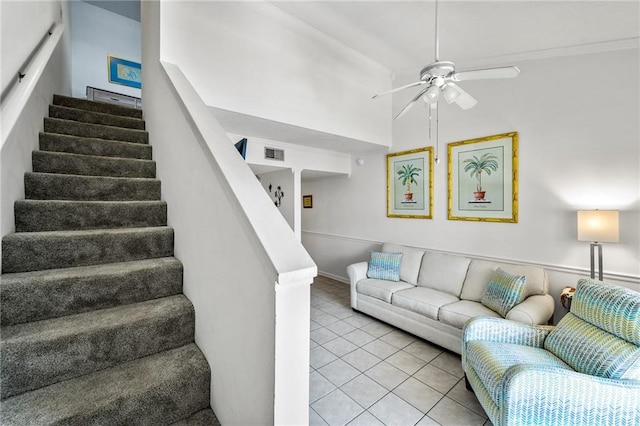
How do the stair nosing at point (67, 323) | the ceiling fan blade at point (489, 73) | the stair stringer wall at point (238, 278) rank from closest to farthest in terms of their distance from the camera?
the stair stringer wall at point (238, 278)
the stair nosing at point (67, 323)
the ceiling fan blade at point (489, 73)

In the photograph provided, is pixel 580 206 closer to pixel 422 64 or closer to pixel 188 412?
pixel 422 64

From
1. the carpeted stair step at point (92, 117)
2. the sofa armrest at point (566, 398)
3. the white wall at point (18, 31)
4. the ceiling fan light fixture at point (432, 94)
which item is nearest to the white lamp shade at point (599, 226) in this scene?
the sofa armrest at point (566, 398)

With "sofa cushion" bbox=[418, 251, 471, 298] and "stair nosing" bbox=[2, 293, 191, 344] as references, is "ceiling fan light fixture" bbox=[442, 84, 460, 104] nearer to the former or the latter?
"sofa cushion" bbox=[418, 251, 471, 298]

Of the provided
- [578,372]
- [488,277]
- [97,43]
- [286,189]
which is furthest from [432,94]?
[97,43]

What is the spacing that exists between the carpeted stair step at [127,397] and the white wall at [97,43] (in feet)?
15.6

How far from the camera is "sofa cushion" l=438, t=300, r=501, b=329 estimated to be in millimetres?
2570

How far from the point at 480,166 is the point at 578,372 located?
2.39 meters

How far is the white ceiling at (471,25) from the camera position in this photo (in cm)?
220

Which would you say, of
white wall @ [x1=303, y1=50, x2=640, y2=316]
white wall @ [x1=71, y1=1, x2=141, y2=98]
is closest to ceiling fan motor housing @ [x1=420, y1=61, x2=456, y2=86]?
white wall @ [x1=303, y1=50, x2=640, y2=316]

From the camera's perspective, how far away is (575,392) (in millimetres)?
1363

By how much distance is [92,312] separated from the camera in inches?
48.7

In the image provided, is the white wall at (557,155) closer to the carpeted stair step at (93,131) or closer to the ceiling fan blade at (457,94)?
the ceiling fan blade at (457,94)

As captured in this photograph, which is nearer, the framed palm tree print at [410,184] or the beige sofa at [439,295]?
the beige sofa at [439,295]

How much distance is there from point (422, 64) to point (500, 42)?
0.98 metres
